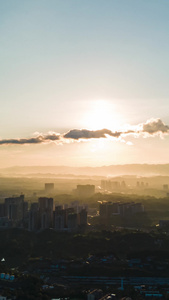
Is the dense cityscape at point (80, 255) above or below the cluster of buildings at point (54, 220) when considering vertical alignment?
below

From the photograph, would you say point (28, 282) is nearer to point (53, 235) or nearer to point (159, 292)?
point (159, 292)

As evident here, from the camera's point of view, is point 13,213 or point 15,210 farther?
point 15,210

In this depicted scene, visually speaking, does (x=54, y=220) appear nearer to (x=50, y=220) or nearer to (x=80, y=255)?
(x=50, y=220)

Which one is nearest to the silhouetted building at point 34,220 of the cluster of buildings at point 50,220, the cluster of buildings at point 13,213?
the cluster of buildings at point 50,220

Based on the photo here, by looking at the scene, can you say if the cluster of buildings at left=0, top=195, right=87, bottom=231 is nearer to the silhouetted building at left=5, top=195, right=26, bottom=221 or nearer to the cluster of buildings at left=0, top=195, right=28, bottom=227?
the cluster of buildings at left=0, top=195, right=28, bottom=227

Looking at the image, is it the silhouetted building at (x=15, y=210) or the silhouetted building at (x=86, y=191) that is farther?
the silhouetted building at (x=86, y=191)

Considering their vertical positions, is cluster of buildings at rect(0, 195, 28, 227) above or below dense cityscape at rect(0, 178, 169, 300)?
above

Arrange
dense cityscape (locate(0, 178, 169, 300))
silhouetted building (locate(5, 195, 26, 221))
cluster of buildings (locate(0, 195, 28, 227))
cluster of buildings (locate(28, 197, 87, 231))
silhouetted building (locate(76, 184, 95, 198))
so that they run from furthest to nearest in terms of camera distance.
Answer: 1. silhouetted building (locate(76, 184, 95, 198))
2. silhouetted building (locate(5, 195, 26, 221))
3. cluster of buildings (locate(0, 195, 28, 227))
4. cluster of buildings (locate(28, 197, 87, 231))
5. dense cityscape (locate(0, 178, 169, 300))

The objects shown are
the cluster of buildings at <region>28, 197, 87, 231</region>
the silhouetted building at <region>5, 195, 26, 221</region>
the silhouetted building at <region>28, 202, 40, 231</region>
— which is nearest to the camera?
the cluster of buildings at <region>28, 197, 87, 231</region>

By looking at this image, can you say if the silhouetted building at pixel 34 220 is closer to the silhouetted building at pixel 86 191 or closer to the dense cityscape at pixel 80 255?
the dense cityscape at pixel 80 255

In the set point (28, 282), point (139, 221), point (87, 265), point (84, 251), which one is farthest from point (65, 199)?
point (28, 282)

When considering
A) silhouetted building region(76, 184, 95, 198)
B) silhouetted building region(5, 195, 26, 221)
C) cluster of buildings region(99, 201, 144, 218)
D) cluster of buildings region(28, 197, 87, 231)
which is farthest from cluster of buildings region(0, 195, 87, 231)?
silhouetted building region(76, 184, 95, 198)

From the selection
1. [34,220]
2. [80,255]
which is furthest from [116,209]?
[80,255]
